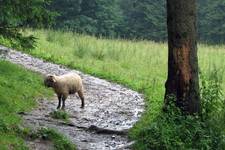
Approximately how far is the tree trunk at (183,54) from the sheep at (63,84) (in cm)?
371

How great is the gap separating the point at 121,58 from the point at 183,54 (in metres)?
12.5

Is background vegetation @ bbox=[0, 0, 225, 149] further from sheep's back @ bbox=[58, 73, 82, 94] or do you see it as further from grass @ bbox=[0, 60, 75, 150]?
sheep's back @ bbox=[58, 73, 82, 94]

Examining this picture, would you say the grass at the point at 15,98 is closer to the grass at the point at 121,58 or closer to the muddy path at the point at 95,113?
the muddy path at the point at 95,113

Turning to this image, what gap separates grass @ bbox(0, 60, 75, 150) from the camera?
8.88 m

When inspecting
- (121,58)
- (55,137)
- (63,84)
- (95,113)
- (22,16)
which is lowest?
(121,58)

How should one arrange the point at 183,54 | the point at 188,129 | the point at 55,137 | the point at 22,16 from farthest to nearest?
1. the point at 22,16
2. the point at 183,54
3. the point at 188,129
4. the point at 55,137

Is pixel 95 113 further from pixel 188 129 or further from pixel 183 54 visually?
pixel 188 129

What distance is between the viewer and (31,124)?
10375mm

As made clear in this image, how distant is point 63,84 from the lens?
13227 millimetres

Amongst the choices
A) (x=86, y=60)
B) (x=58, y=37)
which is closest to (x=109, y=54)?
(x=86, y=60)

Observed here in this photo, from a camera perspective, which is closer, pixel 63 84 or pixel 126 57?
pixel 63 84

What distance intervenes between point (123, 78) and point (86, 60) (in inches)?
136

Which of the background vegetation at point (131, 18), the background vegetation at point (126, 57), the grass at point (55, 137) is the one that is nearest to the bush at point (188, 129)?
the background vegetation at point (126, 57)

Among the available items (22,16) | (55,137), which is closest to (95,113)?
(22,16)
